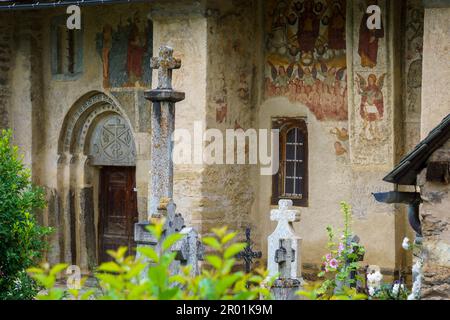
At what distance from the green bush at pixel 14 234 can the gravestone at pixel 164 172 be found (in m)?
1.65

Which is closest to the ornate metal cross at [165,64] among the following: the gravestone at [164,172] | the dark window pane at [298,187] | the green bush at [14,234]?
the gravestone at [164,172]

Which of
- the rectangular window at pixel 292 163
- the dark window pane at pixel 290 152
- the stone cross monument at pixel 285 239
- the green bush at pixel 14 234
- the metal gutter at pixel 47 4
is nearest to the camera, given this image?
the green bush at pixel 14 234

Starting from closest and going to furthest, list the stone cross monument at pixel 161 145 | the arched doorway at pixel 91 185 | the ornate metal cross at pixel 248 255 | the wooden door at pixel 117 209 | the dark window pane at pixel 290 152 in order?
the stone cross monument at pixel 161 145 → the ornate metal cross at pixel 248 255 → the dark window pane at pixel 290 152 → the wooden door at pixel 117 209 → the arched doorway at pixel 91 185

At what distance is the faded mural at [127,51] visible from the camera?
18109mm

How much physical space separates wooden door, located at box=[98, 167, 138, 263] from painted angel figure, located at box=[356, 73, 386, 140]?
180 inches

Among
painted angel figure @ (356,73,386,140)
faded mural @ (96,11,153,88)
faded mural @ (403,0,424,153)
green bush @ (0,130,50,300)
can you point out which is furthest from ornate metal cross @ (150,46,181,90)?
faded mural @ (96,11,153,88)

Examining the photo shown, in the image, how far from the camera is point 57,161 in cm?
1933

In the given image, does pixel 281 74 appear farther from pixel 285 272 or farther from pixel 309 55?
pixel 285 272

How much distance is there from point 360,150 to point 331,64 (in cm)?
137

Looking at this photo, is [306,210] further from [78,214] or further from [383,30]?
[78,214]

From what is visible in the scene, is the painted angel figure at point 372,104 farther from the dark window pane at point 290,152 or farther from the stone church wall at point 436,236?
→ the stone church wall at point 436,236

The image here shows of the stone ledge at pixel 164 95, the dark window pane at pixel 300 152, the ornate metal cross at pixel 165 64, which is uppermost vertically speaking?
the ornate metal cross at pixel 165 64
